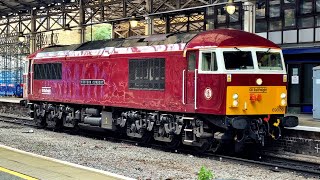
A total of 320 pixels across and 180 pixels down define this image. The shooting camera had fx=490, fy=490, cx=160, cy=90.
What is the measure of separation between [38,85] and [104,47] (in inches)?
232

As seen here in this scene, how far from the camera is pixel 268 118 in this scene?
1379 centimetres

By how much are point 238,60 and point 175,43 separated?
2.23m

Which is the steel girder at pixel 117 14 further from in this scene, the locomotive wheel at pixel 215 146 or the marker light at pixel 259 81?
the marker light at pixel 259 81

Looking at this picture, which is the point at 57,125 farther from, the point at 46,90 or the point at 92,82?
the point at 92,82

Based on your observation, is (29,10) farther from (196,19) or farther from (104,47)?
(104,47)

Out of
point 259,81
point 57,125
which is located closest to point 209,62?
point 259,81

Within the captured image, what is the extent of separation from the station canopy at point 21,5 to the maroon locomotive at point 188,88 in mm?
14309

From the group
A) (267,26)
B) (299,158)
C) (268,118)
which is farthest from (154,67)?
(267,26)

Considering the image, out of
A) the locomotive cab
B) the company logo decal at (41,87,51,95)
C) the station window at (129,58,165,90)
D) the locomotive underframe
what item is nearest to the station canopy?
the company logo decal at (41,87,51,95)

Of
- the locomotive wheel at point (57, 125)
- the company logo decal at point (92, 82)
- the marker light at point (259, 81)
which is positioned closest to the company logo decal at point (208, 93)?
the marker light at point (259, 81)

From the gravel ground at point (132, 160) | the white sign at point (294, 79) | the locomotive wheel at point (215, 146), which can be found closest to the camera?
the gravel ground at point (132, 160)

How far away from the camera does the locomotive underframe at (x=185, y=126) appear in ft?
44.4

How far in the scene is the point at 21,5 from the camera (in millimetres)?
35000

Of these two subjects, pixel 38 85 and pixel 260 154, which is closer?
pixel 260 154
